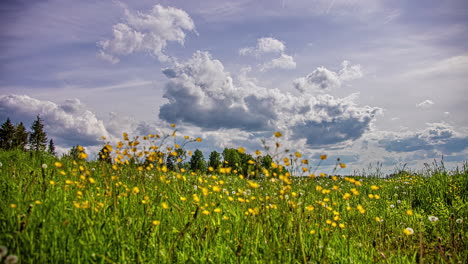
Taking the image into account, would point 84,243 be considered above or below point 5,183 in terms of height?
below

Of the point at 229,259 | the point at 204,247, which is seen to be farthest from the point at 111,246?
the point at 229,259

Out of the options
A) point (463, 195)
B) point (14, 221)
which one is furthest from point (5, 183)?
point (463, 195)

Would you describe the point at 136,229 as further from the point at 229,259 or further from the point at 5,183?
the point at 5,183

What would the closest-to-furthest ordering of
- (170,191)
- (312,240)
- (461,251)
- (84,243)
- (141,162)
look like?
(84,243), (312,240), (461,251), (141,162), (170,191)

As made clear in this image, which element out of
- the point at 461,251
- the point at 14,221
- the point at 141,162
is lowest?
the point at 461,251

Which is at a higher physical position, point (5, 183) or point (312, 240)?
point (5, 183)

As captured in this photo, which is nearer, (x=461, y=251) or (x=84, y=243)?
(x=84, y=243)

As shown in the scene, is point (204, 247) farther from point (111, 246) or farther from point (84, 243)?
point (84, 243)

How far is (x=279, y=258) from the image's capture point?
3.41 m

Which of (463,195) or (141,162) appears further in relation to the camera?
(463,195)

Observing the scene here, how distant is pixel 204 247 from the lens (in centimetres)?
362

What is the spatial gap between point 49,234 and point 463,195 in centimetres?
901

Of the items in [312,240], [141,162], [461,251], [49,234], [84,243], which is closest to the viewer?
[84,243]

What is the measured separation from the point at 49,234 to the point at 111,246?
0.63 m
